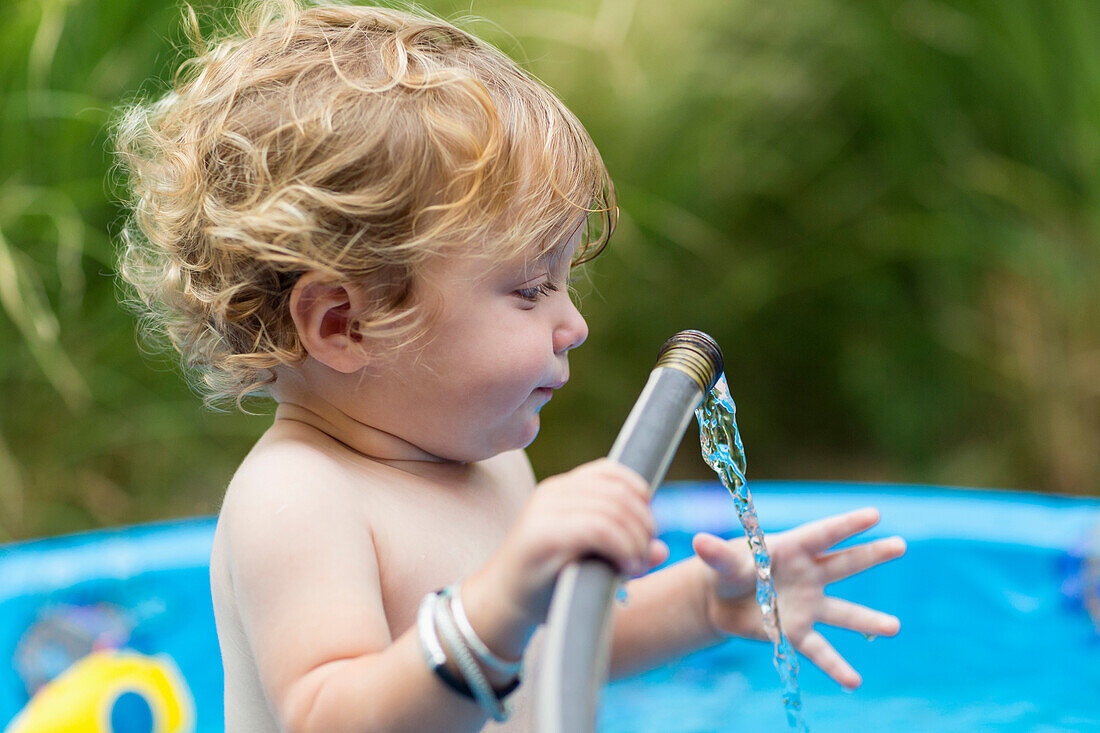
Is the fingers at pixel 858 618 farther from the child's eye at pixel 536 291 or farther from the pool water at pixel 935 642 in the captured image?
the pool water at pixel 935 642

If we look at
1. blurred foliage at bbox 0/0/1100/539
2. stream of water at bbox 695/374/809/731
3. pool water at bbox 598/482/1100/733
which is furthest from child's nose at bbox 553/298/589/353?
blurred foliage at bbox 0/0/1100/539

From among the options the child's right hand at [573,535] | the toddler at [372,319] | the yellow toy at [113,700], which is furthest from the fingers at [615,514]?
the yellow toy at [113,700]

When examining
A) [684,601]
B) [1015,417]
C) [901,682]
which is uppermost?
[684,601]

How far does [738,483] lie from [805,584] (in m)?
0.14

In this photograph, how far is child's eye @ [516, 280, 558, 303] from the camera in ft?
2.91

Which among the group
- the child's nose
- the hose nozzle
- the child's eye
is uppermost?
the hose nozzle

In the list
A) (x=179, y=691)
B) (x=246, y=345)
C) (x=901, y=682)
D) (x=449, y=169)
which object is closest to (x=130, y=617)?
(x=179, y=691)

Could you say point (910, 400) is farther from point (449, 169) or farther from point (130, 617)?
point (449, 169)

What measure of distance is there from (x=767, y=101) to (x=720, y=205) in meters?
0.25

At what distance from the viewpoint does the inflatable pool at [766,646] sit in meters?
1.48

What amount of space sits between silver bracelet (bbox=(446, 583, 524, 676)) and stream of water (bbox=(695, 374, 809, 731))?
0.89ft

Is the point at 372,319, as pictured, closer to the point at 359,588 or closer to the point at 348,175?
the point at 348,175

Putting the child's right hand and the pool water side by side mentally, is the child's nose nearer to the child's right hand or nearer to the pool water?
the child's right hand

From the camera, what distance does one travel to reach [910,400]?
2.53m
